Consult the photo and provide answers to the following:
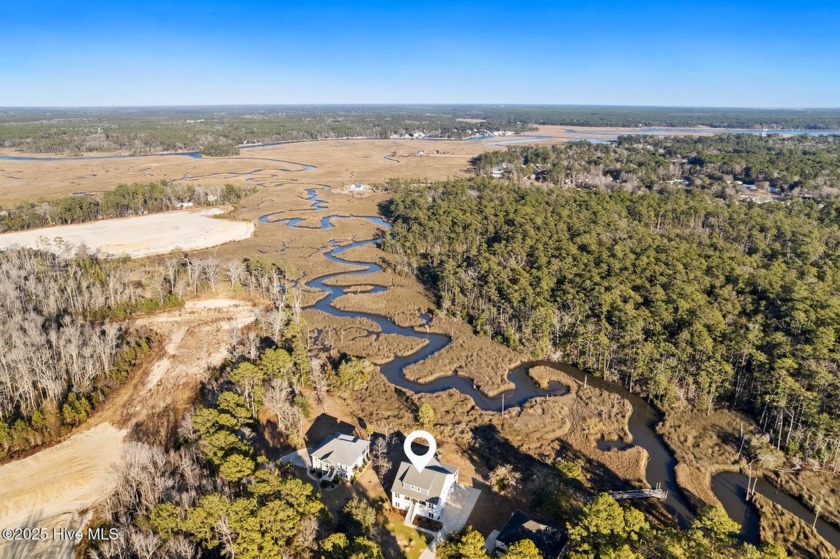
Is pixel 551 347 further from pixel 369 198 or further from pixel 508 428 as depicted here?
pixel 369 198

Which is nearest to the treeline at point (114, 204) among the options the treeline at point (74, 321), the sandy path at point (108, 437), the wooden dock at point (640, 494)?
the treeline at point (74, 321)

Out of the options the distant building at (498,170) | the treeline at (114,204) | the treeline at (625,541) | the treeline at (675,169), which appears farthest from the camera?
the distant building at (498,170)

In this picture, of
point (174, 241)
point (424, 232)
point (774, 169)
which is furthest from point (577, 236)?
point (774, 169)

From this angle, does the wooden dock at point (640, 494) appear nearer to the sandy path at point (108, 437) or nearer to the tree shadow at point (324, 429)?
the tree shadow at point (324, 429)

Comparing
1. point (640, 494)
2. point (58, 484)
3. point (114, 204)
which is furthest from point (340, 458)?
point (114, 204)

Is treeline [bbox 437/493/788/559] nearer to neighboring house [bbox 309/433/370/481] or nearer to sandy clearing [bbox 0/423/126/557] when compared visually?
neighboring house [bbox 309/433/370/481]

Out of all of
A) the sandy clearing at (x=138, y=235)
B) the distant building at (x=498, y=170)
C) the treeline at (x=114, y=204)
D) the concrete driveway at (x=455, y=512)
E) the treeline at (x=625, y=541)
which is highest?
the distant building at (x=498, y=170)

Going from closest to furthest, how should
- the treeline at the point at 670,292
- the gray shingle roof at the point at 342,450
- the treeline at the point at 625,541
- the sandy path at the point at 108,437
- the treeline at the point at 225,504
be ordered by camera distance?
the treeline at the point at 625,541
the treeline at the point at 225,504
the sandy path at the point at 108,437
the gray shingle roof at the point at 342,450
the treeline at the point at 670,292
